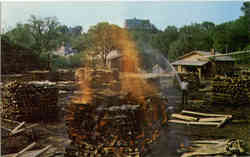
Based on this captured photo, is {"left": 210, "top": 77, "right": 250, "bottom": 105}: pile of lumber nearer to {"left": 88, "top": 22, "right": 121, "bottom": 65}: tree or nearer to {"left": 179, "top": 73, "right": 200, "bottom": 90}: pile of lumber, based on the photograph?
{"left": 179, "top": 73, "right": 200, "bottom": 90}: pile of lumber

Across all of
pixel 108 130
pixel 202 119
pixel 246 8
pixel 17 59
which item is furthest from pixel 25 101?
pixel 246 8

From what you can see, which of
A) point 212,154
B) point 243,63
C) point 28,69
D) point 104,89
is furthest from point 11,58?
point 243,63

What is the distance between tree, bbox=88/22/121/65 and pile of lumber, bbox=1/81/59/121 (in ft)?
16.2

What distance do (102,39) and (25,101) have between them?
637cm

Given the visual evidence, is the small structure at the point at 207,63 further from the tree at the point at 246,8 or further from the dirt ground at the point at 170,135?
the dirt ground at the point at 170,135

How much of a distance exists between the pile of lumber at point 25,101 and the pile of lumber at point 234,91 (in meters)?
11.1

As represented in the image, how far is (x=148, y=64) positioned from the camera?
12188 millimetres

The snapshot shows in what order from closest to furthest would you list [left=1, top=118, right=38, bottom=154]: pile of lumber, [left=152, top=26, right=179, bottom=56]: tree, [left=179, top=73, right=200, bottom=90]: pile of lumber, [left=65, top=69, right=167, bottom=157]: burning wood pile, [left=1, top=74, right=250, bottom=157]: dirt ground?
[left=65, top=69, right=167, bottom=157]: burning wood pile, [left=1, top=74, right=250, bottom=157]: dirt ground, [left=1, top=118, right=38, bottom=154]: pile of lumber, [left=152, top=26, right=179, bottom=56]: tree, [left=179, top=73, right=200, bottom=90]: pile of lumber

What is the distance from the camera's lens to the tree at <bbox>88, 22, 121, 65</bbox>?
12.7m

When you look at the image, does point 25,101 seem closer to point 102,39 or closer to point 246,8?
point 102,39

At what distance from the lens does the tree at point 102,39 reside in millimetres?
12688

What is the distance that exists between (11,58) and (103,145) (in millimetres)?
17543

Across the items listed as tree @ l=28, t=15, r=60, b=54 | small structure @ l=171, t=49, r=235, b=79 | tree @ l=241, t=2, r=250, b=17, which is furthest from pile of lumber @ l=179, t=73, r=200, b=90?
tree @ l=28, t=15, r=60, b=54

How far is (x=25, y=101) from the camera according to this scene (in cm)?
850
